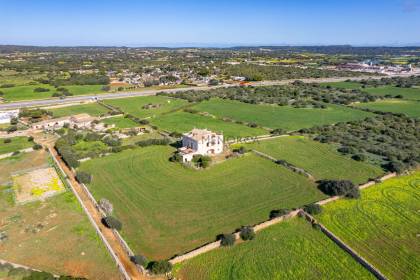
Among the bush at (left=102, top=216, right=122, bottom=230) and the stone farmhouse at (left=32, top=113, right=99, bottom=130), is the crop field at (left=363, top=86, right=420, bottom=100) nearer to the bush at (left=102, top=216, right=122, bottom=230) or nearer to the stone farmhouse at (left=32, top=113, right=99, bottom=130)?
the stone farmhouse at (left=32, top=113, right=99, bottom=130)

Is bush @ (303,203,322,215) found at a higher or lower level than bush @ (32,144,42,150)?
higher

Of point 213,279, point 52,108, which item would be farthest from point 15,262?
point 52,108

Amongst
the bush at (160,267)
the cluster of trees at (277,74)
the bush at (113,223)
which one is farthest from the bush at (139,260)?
the cluster of trees at (277,74)

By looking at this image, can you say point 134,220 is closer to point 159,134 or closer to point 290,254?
point 290,254

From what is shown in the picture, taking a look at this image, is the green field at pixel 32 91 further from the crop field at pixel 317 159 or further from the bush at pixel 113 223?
the bush at pixel 113 223

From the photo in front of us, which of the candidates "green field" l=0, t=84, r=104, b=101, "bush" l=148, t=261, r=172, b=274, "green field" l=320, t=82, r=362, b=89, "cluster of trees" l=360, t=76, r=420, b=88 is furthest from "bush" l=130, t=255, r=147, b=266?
"cluster of trees" l=360, t=76, r=420, b=88
